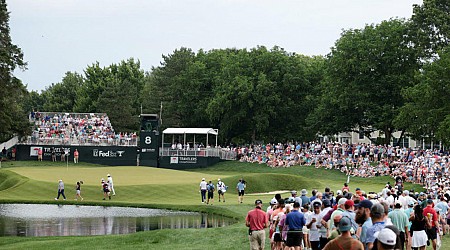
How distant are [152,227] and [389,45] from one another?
4084 centimetres

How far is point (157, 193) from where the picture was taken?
4256cm

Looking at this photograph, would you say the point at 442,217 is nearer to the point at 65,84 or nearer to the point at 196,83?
the point at 196,83

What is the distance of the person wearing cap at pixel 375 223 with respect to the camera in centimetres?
1134

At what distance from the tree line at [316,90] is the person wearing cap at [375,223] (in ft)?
123

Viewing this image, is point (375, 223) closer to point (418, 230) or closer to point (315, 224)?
point (315, 224)

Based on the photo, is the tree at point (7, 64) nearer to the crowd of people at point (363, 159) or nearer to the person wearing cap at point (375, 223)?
the crowd of people at point (363, 159)

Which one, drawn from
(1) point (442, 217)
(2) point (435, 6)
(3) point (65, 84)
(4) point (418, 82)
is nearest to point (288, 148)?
(4) point (418, 82)

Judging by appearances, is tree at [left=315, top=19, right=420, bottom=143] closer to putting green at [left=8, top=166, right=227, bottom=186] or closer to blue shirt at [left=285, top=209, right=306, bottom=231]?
putting green at [left=8, top=166, right=227, bottom=186]

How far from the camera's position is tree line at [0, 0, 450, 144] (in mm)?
57772

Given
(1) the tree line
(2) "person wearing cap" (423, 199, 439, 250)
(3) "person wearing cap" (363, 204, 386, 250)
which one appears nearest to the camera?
(3) "person wearing cap" (363, 204, 386, 250)

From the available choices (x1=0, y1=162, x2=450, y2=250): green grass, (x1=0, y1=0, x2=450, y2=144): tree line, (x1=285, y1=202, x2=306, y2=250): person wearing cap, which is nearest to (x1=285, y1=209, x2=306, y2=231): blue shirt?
(x1=285, y1=202, x2=306, y2=250): person wearing cap

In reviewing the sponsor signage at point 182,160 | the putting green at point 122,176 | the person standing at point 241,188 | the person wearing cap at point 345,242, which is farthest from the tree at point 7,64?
the person wearing cap at point 345,242

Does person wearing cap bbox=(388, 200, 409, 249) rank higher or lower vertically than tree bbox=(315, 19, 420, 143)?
lower

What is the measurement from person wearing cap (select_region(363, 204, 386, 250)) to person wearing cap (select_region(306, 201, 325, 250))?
414 cm
